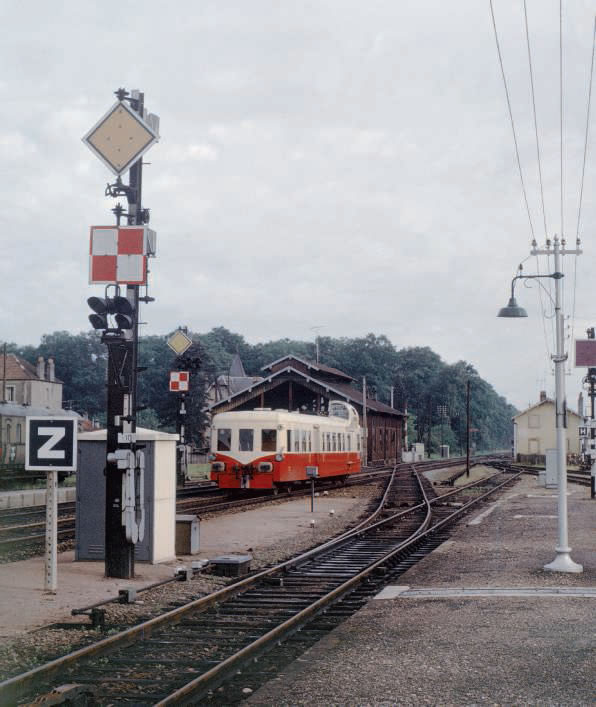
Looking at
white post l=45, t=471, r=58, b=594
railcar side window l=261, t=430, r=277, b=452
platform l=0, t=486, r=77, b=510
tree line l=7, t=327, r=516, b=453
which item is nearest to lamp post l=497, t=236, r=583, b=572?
white post l=45, t=471, r=58, b=594

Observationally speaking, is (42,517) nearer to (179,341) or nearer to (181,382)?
(179,341)

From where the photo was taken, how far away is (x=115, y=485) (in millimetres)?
11367

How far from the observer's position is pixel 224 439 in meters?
31.4

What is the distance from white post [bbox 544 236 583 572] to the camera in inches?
517

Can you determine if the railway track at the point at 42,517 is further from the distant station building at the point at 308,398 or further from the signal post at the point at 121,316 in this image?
the distant station building at the point at 308,398

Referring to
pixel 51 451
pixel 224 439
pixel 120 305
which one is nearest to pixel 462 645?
pixel 51 451

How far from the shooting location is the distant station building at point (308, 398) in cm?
5800

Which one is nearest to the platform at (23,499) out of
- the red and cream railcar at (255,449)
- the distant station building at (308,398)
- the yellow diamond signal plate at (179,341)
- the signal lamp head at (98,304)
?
the red and cream railcar at (255,449)

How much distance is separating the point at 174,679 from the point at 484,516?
1775cm

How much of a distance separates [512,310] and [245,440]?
17.8 m

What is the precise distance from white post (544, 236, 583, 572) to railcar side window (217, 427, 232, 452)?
18.1 m

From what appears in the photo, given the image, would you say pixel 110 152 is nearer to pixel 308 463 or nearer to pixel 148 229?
pixel 148 229

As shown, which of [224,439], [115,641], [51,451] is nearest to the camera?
[115,641]

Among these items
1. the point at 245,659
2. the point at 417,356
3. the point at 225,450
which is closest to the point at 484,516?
the point at 225,450
